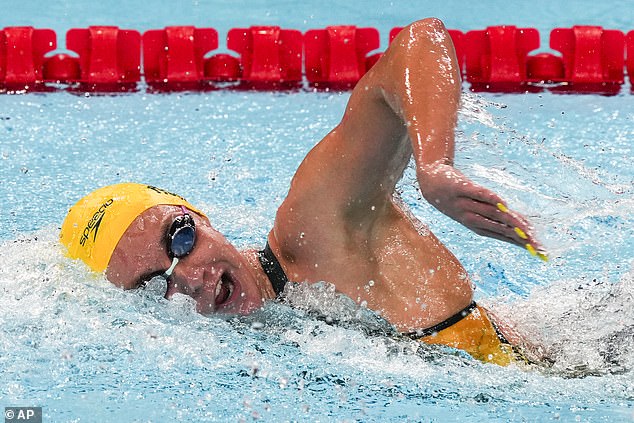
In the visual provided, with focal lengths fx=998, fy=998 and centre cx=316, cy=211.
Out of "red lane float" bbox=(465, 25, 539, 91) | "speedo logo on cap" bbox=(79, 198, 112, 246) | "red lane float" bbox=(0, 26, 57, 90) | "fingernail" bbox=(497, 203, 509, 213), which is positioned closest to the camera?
"fingernail" bbox=(497, 203, 509, 213)

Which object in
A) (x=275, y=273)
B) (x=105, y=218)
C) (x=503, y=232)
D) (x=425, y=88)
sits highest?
(x=425, y=88)

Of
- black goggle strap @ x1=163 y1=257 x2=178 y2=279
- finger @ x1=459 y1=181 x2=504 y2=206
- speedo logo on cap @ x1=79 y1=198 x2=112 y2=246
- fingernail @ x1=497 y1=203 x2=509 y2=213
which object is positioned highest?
finger @ x1=459 y1=181 x2=504 y2=206

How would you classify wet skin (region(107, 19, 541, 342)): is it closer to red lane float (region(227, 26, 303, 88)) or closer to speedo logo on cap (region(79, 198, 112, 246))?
speedo logo on cap (region(79, 198, 112, 246))

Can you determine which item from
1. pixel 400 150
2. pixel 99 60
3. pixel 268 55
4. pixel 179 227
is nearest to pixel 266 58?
pixel 268 55

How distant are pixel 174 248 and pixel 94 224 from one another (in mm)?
247

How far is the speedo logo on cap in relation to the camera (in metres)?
2.22

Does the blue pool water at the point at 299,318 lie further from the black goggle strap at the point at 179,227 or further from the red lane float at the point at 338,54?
the red lane float at the point at 338,54

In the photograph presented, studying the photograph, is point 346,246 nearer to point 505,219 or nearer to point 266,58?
point 505,219

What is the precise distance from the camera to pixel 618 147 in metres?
3.62

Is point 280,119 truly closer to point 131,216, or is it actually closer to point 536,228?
point 131,216

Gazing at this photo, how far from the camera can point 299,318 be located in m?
2.20

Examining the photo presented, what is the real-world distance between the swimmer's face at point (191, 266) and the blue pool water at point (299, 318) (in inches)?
2.3

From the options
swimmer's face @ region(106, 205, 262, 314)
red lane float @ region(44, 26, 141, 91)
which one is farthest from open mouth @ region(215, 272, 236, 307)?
red lane float @ region(44, 26, 141, 91)

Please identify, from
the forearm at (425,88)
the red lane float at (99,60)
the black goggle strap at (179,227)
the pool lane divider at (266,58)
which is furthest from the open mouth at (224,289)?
the red lane float at (99,60)
